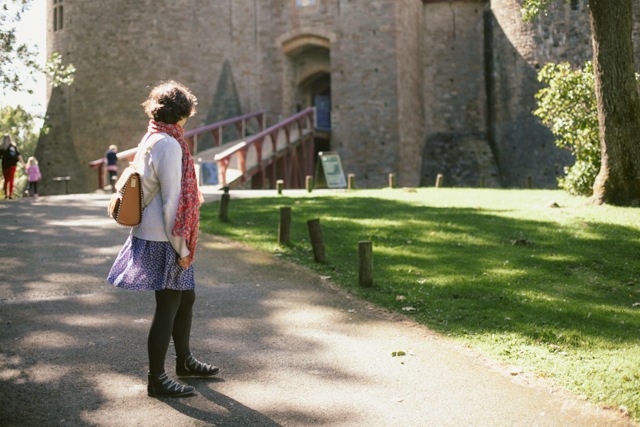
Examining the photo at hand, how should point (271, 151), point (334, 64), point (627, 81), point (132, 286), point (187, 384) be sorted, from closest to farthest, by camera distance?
1. point (132, 286)
2. point (187, 384)
3. point (627, 81)
4. point (271, 151)
5. point (334, 64)

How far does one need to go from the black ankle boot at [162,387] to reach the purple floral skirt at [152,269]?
55 centimetres

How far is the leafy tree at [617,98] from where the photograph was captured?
10086 millimetres

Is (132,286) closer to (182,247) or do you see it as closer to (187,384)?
(182,247)

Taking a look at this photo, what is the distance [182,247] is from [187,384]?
96 centimetres

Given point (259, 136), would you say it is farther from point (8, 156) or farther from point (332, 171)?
point (8, 156)

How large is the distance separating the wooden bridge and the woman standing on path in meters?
13.3

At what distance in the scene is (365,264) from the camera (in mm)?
6293

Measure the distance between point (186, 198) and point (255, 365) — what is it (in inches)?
54.7

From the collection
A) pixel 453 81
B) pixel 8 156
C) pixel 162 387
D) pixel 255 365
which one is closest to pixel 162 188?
pixel 162 387

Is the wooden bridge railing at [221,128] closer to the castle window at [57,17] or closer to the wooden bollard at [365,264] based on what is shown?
the castle window at [57,17]

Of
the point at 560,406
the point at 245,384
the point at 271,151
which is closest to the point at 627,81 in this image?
the point at 560,406

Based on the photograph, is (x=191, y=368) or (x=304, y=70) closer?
(x=191, y=368)

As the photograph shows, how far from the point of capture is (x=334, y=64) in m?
23.8

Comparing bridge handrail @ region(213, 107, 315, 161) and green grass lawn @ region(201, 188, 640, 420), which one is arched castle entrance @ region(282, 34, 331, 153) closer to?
bridge handrail @ region(213, 107, 315, 161)
